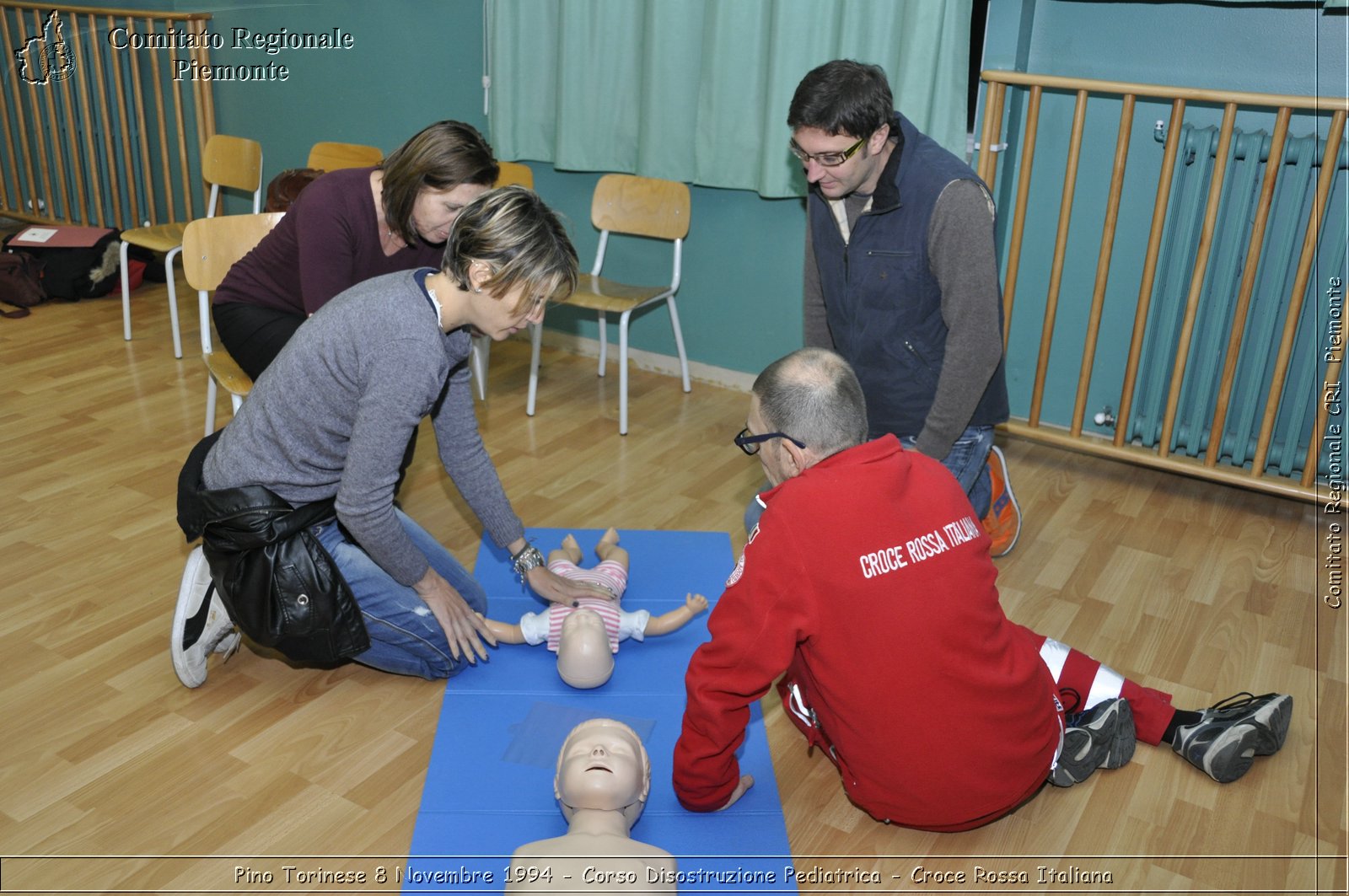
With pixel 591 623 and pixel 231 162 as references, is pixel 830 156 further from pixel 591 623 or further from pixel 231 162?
pixel 231 162

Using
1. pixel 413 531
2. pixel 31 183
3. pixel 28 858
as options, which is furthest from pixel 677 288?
pixel 31 183

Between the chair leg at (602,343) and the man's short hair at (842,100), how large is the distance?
176 centimetres

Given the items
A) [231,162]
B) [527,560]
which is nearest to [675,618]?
[527,560]

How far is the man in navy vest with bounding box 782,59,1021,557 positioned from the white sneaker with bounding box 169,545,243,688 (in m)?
1.58

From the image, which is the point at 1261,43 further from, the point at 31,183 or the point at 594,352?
the point at 31,183

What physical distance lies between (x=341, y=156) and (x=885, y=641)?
3368 mm

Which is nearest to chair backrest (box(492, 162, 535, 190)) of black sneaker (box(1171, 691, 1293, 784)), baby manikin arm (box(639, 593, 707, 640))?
baby manikin arm (box(639, 593, 707, 640))

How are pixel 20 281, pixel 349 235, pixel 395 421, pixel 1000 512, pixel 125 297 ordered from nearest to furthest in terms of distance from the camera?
pixel 395 421 < pixel 349 235 < pixel 1000 512 < pixel 125 297 < pixel 20 281

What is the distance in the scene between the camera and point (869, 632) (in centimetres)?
166

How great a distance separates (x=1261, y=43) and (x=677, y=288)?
6.50 feet

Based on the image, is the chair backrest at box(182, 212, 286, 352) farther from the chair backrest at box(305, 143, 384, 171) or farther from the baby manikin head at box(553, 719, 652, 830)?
the baby manikin head at box(553, 719, 652, 830)

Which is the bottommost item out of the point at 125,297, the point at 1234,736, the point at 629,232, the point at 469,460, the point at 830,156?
the point at 1234,736

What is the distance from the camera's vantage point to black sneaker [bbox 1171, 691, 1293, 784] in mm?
2068

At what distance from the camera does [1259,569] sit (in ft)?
9.53
